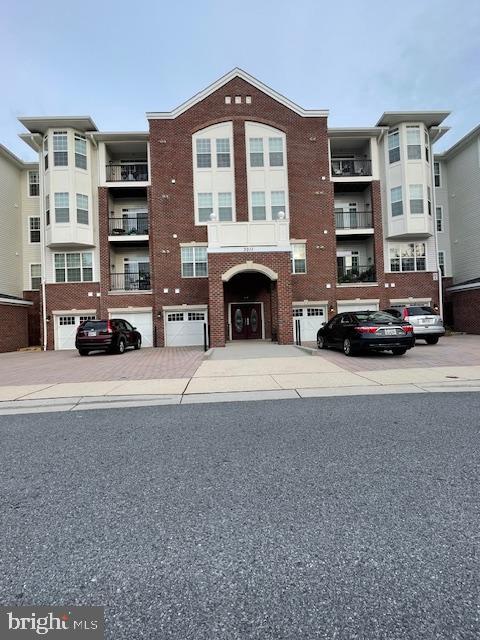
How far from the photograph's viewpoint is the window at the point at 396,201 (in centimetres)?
2328

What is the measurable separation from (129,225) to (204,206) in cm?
532

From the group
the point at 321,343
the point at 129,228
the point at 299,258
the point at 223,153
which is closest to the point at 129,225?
the point at 129,228

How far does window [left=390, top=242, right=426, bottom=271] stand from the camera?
78.4ft

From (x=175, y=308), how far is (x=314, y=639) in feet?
69.0

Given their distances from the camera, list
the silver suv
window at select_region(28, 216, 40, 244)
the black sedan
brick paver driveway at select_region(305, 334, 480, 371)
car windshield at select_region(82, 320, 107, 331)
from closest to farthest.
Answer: brick paver driveway at select_region(305, 334, 480, 371)
the black sedan
the silver suv
car windshield at select_region(82, 320, 107, 331)
window at select_region(28, 216, 40, 244)

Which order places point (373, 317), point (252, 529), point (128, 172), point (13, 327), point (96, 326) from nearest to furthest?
1. point (252, 529)
2. point (373, 317)
3. point (96, 326)
4. point (13, 327)
5. point (128, 172)

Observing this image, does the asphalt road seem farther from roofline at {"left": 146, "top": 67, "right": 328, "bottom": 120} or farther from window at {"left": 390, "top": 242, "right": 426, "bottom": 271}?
roofline at {"left": 146, "top": 67, "right": 328, "bottom": 120}

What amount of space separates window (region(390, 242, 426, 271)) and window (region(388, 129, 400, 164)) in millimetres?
5199

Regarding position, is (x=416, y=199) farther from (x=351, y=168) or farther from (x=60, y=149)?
(x=60, y=149)

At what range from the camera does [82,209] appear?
22.6 meters

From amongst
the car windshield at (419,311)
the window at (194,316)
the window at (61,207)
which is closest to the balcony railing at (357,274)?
the car windshield at (419,311)

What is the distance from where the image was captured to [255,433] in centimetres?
480

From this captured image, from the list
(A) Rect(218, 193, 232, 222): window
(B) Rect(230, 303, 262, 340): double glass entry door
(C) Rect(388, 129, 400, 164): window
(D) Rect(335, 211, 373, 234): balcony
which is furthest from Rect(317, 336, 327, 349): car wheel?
(C) Rect(388, 129, 400, 164): window

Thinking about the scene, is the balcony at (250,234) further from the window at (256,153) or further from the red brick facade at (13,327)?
the red brick facade at (13,327)
